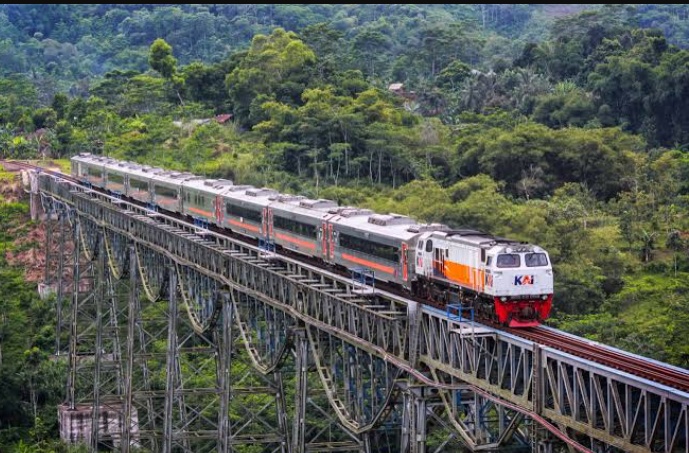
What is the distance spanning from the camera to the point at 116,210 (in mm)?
44250

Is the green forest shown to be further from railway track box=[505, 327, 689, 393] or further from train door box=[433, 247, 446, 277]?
railway track box=[505, 327, 689, 393]

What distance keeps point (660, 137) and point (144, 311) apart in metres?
32.8

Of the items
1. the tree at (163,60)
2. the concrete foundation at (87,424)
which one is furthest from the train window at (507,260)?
the tree at (163,60)

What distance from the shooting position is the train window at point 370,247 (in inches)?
1148

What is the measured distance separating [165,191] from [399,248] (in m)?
24.3

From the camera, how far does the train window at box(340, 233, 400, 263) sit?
29172mm

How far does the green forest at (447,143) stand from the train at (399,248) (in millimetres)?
10535

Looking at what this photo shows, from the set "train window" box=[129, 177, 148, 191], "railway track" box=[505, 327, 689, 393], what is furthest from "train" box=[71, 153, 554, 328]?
"train window" box=[129, 177, 148, 191]

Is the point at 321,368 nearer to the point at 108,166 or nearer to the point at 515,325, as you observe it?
the point at 515,325

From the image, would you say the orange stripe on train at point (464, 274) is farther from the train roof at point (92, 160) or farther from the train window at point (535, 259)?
the train roof at point (92, 160)

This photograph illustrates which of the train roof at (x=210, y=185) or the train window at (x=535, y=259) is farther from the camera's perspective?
the train roof at (x=210, y=185)

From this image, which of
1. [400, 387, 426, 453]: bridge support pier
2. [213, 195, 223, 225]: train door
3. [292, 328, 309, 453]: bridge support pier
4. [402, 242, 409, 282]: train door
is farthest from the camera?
[213, 195, 223, 225]: train door

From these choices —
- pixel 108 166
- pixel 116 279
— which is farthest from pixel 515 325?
pixel 108 166

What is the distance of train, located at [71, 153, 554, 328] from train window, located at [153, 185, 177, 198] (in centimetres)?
129
